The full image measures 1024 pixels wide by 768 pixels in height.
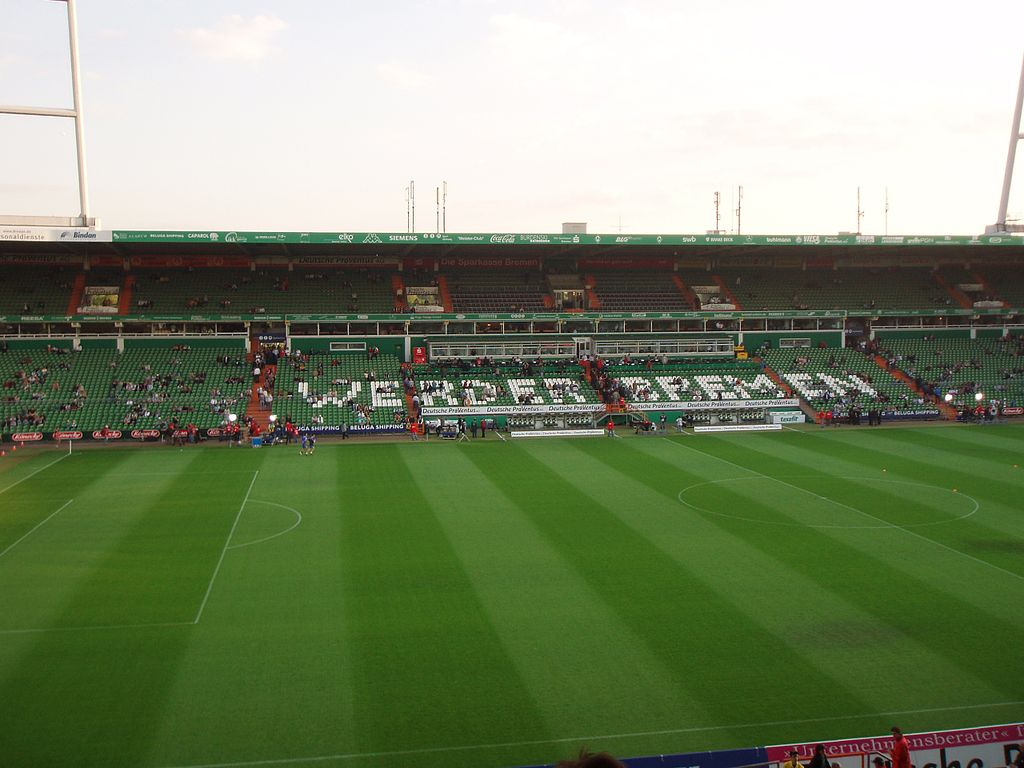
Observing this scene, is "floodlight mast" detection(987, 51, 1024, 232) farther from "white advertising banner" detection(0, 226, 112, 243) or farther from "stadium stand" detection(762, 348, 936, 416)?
"white advertising banner" detection(0, 226, 112, 243)

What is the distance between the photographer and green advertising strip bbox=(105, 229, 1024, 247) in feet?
147

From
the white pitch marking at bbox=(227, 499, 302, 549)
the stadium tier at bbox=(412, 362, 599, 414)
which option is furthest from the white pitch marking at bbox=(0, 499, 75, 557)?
the stadium tier at bbox=(412, 362, 599, 414)

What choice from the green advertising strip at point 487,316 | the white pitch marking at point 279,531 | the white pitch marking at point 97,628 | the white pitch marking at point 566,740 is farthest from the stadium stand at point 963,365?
the white pitch marking at point 97,628

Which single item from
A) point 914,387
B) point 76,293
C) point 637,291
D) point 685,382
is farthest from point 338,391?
point 914,387

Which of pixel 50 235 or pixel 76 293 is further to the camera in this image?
pixel 76 293

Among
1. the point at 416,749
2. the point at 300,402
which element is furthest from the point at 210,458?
the point at 416,749

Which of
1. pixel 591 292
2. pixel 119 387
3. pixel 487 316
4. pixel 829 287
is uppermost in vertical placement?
pixel 829 287

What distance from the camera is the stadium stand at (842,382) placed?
154ft

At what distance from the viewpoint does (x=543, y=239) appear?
49156 millimetres

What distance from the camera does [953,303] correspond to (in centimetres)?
5681

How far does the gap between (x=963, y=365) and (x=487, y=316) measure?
3054 cm

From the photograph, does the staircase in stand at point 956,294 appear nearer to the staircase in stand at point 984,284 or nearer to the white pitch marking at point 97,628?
the staircase in stand at point 984,284

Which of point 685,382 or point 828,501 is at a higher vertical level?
point 685,382

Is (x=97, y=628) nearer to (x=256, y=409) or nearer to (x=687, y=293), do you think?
(x=256, y=409)
